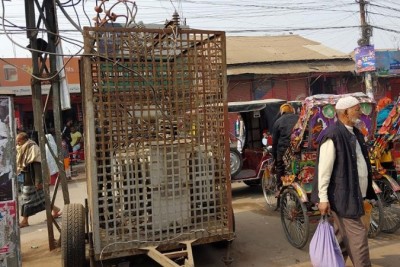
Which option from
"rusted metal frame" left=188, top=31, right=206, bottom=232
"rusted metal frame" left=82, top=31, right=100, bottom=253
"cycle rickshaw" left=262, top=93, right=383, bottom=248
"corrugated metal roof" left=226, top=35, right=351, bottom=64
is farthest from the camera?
"corrugated metal roof" left=226, top=35, right=351, bottom=64

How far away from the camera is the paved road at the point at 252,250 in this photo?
15.8ft

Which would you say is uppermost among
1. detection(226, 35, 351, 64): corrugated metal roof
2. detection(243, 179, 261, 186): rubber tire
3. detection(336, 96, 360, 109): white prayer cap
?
detection(226, 35, 351, 64): corrugated metal roof

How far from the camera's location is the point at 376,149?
18.7 ft

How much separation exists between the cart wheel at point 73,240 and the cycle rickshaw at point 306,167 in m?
2.64

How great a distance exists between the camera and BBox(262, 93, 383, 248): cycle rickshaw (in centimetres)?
Result: 517

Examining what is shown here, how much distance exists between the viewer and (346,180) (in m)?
3.57

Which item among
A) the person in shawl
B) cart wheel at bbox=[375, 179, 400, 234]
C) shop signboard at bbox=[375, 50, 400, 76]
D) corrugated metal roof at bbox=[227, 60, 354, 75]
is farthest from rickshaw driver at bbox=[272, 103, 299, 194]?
shop signboard at bbox=[375, 50, 400, 76]

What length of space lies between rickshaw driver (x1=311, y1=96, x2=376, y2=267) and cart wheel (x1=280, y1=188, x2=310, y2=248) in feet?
4.13

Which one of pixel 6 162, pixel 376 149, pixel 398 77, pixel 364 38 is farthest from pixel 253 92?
pixel 6 162

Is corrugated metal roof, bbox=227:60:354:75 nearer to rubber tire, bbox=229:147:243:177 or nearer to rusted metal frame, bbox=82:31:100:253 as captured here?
rubber tire, bbox=229:147:243:177

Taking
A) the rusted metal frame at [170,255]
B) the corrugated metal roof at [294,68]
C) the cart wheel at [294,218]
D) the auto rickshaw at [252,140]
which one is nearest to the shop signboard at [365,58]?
the corrugated metal roof at [294,68]

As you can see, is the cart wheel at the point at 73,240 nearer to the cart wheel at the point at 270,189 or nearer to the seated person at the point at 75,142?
the cart wheel at the point at 270,189

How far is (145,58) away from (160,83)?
0.97 feet

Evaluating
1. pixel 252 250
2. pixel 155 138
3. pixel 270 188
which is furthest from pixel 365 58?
pixel 155 138
